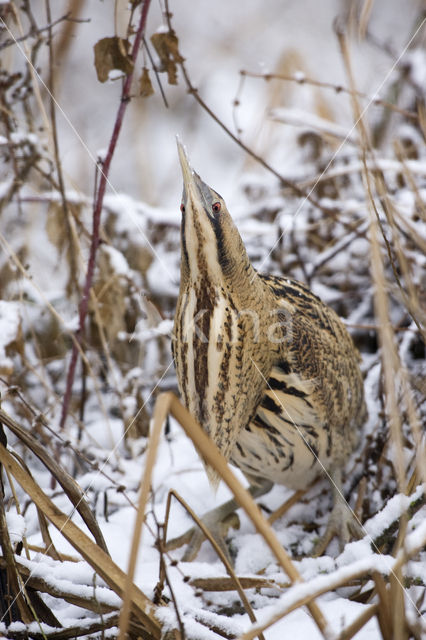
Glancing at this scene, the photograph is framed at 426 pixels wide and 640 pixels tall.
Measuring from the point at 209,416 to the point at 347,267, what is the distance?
135cm

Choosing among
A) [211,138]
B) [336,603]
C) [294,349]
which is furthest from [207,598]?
[211,138]

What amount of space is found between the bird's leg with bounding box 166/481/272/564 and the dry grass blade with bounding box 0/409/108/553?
57 cm

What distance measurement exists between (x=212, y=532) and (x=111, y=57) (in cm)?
130

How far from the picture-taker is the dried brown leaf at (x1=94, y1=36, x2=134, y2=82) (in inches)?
66.5

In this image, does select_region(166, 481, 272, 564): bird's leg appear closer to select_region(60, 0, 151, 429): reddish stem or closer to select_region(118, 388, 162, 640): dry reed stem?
select_region(60, 0, 151, 429): reddish stem

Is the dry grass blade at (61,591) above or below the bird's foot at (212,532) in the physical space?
below

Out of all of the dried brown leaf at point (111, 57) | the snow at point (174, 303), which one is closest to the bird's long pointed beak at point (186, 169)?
the snow at point (174, 303)

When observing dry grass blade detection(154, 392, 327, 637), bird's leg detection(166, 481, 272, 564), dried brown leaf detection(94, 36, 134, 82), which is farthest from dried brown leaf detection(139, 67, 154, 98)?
bird's leg detection(166, 481, 272, 564)

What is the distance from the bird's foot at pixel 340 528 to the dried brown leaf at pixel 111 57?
1250mm

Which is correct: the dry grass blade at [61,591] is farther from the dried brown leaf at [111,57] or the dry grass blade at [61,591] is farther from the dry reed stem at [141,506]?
the dried brown leaf at [111,57]

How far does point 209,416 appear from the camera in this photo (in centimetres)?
148

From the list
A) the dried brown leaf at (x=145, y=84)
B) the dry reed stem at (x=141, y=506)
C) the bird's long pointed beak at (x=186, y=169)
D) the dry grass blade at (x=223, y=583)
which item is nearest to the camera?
the dry reed stem at (x=141, y=506)

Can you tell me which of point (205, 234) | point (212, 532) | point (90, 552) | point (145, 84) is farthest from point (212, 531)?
point (145, 84)

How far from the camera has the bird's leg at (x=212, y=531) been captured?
1.78 metres
